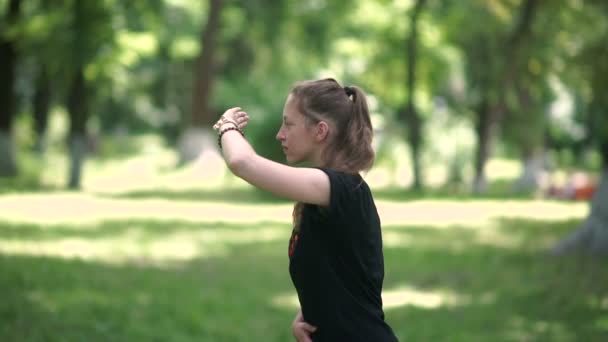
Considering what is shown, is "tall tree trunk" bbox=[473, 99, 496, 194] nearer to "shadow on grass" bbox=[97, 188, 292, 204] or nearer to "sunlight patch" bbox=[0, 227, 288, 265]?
"shadow on grass" bbox=[97, 188, 292, 204]

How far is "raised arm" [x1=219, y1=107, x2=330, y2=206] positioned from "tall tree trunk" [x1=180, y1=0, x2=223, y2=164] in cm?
3197

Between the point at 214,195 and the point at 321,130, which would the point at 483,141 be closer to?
the point at 214,195

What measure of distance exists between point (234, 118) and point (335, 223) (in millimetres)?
461

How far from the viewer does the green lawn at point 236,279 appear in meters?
9.13

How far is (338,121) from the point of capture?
3438 mm

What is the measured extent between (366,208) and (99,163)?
4569 centimetres

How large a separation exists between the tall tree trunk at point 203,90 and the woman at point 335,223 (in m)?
31.7

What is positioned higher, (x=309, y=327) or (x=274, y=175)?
(x=274, y=175)

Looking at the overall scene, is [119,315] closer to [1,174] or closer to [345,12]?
[1,174]

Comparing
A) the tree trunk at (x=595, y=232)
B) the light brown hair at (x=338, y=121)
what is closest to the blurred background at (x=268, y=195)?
the tree trunk at (x=595, y=232)

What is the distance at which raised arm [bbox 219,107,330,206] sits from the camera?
3146 millimetres

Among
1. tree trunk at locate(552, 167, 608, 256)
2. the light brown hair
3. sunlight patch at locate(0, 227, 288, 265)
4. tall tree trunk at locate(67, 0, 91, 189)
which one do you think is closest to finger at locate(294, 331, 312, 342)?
the light brown hair

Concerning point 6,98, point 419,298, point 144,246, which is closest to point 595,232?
point 419,298

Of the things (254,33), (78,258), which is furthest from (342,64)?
(78,258)
